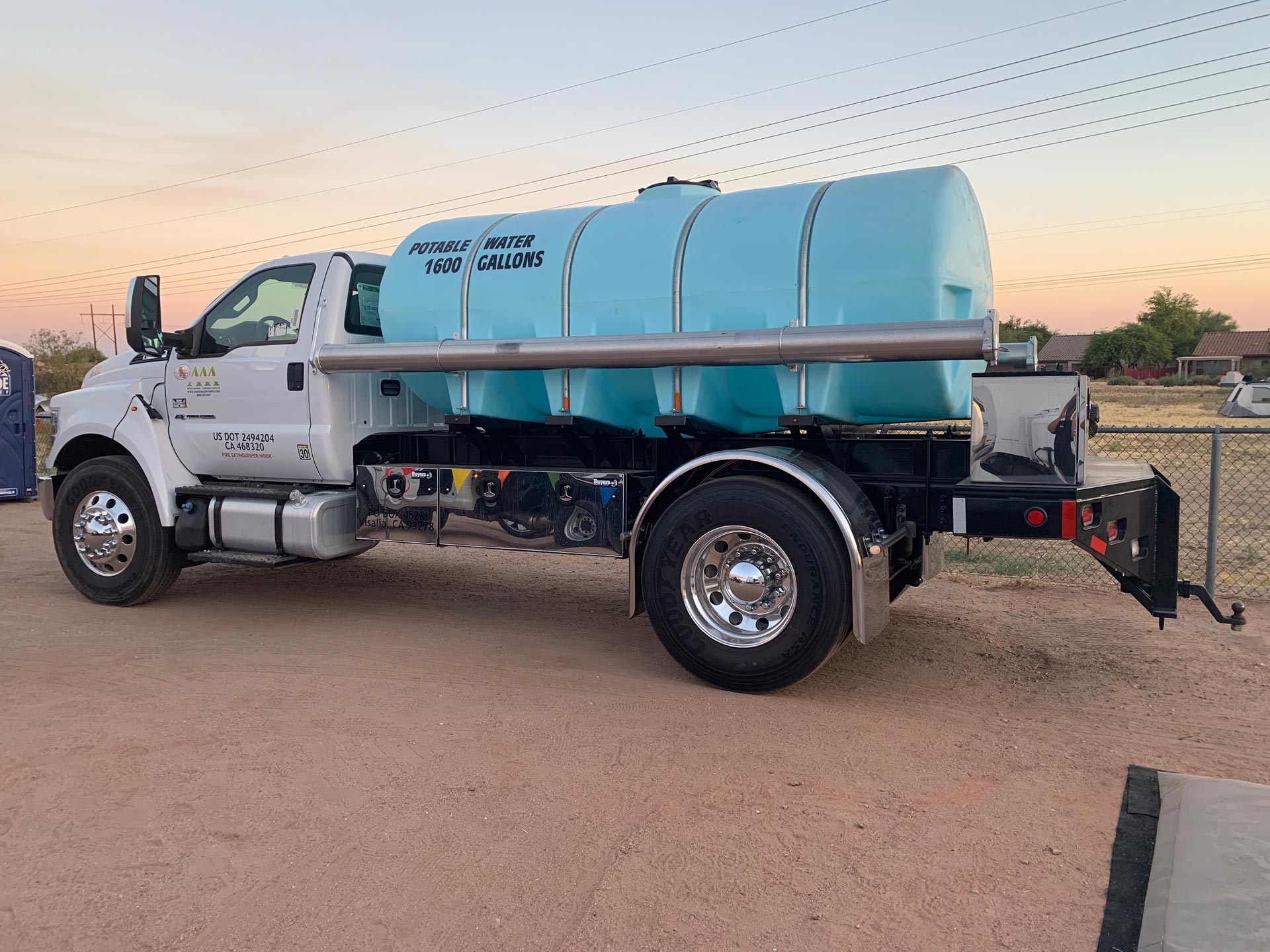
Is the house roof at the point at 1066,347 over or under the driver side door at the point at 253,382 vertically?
over

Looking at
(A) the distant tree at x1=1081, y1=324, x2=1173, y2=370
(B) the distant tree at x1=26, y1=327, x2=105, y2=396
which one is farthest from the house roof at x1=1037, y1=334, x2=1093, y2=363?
(B) the distant tree at x1=26, y1=327, x2=105, y2=396

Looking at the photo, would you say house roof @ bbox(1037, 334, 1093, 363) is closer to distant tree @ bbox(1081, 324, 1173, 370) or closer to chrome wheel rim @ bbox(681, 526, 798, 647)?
distant tree @ bbox(1081, 324, 1173, 370)

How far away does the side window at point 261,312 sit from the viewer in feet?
24.4

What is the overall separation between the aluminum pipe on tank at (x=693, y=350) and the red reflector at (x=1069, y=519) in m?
0.80

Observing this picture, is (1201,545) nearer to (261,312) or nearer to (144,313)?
(261,312)

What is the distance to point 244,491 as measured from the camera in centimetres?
762

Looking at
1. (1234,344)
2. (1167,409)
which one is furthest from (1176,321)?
(1167,409)

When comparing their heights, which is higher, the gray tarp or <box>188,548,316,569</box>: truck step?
<box>188,548,316,569</box>: truck step

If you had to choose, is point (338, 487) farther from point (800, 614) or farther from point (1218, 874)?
A: point (1218, 874)

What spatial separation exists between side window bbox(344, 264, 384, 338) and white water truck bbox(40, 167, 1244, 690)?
2 cm

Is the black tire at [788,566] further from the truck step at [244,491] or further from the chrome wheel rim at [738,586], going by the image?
the truck step at [244,491]

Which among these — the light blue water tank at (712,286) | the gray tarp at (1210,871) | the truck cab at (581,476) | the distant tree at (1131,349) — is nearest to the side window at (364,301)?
the truck cab at (581,476)

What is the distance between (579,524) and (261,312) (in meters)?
3.15

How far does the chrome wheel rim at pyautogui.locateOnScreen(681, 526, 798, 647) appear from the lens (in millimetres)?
5516
